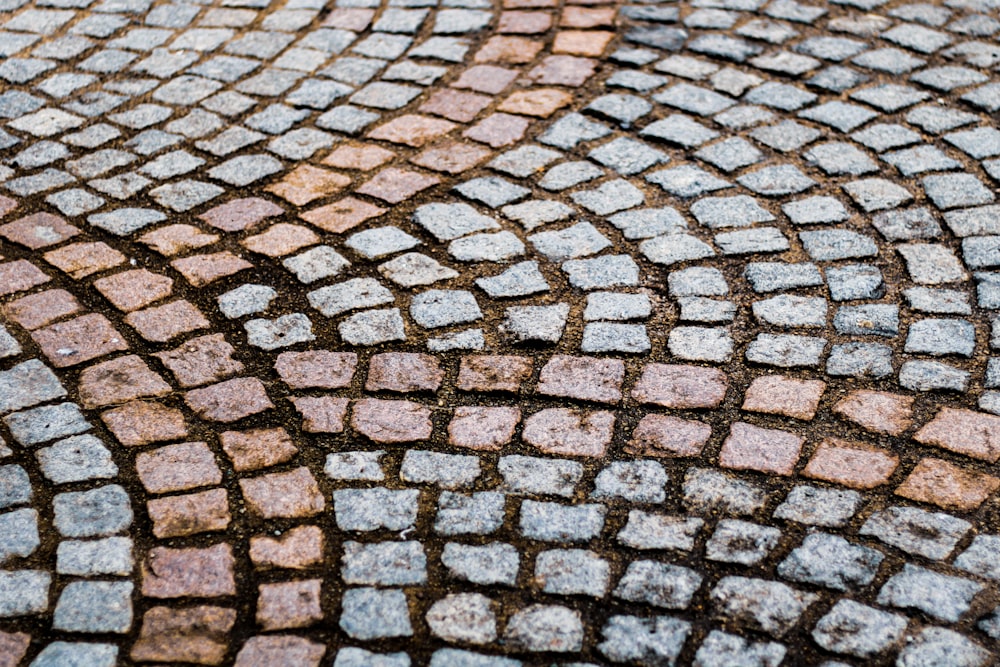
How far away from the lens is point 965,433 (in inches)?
116

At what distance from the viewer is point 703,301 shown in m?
3.43

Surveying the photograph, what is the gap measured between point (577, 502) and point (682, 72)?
8.10 feet

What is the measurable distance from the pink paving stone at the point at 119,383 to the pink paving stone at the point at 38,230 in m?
0.74

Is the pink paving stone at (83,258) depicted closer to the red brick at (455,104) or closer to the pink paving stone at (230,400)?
the pink paving stone at (230,400)

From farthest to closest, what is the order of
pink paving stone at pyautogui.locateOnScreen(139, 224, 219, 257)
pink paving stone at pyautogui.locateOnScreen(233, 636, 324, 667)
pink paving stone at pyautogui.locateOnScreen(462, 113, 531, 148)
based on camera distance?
pink paving stone at pyautogui.locateOnScreen(462, 113, 531, 148)
pink paving stone at pyautogui.locateOnScreen(139, 224, 219, 257)
pink paving stone at pyautogui.locateOnScreen(233, 636, 324, 667)

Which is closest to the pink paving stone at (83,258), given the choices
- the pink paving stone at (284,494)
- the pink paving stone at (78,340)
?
the pink paving stone at (78,340)

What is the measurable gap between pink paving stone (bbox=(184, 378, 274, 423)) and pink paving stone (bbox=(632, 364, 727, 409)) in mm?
1053

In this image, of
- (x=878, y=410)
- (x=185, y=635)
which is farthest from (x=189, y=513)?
(x=878, y=410)

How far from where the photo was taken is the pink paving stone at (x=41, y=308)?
11.0 feet

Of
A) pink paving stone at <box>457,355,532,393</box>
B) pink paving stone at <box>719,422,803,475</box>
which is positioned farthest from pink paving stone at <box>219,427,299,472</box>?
pink paving stone at <box>719,422,803,475</box>

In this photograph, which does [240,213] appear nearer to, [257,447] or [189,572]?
[257,447]

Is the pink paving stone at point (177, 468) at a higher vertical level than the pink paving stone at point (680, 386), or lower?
higher

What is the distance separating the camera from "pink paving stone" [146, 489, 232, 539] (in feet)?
8.82

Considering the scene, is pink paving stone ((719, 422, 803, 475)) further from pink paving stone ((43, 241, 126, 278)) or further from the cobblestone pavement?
pink paving stone ((43, 241, 126, 278))
